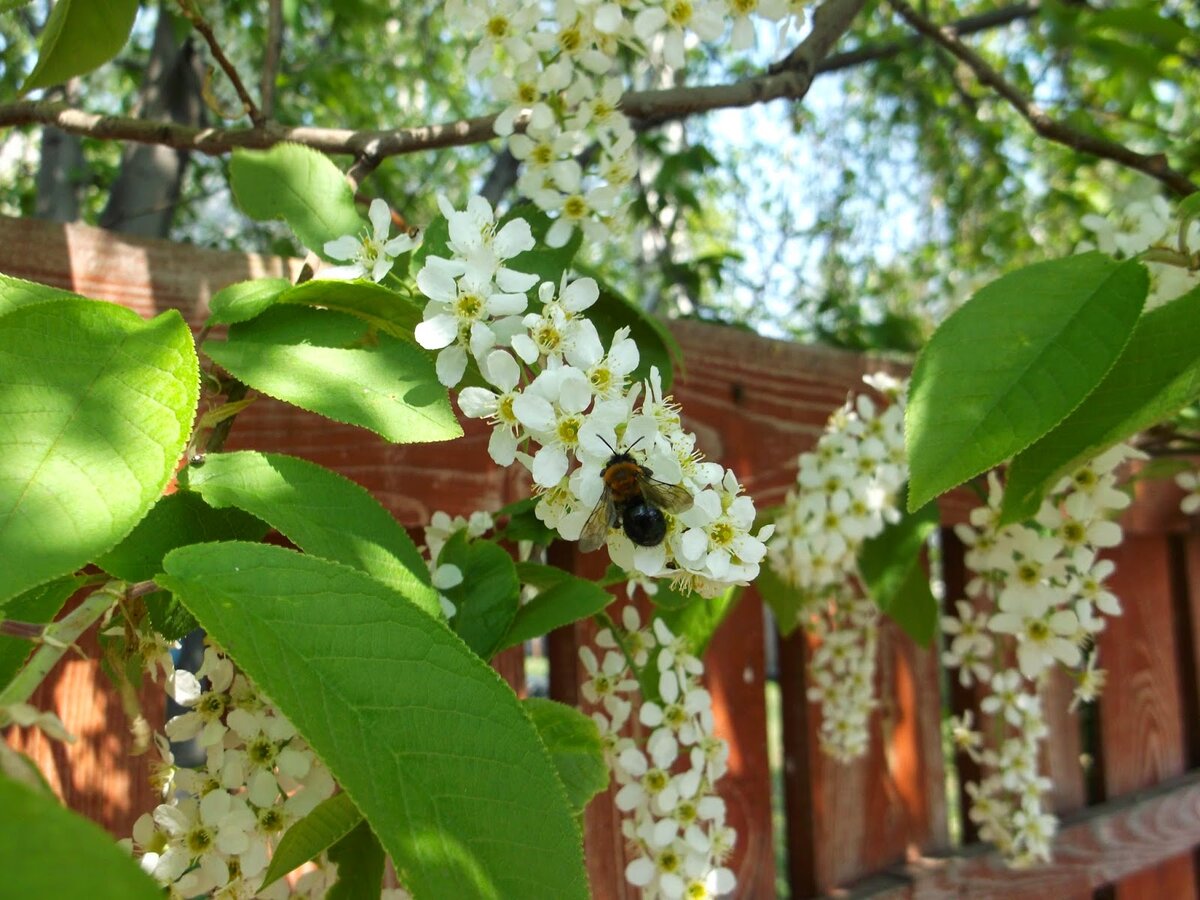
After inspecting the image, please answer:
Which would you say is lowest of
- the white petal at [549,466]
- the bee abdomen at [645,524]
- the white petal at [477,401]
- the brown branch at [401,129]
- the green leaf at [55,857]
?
the green leaf at [55,857]

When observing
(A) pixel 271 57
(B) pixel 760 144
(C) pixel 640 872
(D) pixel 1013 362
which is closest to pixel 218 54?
(A) pixel 271 57

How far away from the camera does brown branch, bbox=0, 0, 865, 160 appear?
3.65 ft

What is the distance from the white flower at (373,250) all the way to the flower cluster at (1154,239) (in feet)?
2.57

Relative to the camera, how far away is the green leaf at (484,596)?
2.82 ft

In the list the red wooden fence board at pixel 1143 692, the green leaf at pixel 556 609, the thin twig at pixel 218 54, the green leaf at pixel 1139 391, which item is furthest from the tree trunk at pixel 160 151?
the red wooden fence board at pixel 1143 692

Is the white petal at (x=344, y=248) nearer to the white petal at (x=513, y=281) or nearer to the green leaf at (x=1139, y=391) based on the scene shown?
the white petal at (x=513, y=281)

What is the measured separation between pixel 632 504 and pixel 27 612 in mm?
411

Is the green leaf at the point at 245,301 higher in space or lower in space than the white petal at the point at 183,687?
higher

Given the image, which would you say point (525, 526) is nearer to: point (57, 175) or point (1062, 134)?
point (1062, 134)

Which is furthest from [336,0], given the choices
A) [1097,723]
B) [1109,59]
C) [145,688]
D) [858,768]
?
[1097,723]

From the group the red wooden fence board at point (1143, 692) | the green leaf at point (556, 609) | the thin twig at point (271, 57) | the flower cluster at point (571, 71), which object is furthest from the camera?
the red wooden fence board at point (1143, 692)

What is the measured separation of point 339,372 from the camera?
759 millimetres

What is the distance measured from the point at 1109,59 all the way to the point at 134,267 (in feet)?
6.57

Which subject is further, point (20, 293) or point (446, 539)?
point (446, 539)
